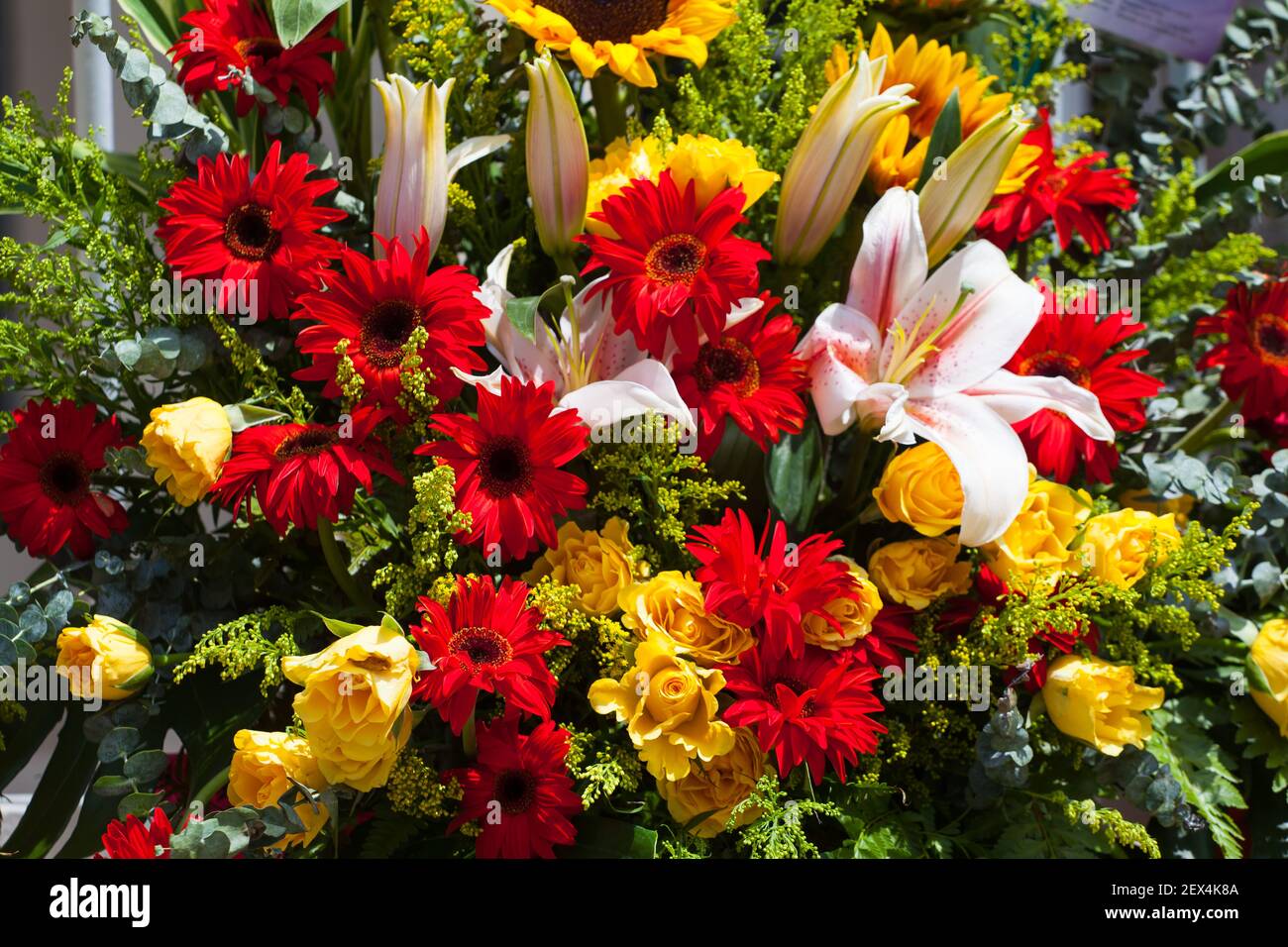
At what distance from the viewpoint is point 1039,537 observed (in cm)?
70

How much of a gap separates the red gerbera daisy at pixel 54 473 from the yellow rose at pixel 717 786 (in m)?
0.39

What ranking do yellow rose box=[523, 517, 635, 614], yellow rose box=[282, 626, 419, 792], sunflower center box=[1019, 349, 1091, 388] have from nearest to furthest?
yellow rose box=[282, 626, 419, 792]
yellow rose box=[523, 517, 635, 614]
sunflower center box=[1019, 349, 1091, 388]

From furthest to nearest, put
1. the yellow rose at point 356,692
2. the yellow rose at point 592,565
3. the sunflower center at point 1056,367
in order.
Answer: the sunflower center at point 1056,367 < the yellow rose at point 592,565 < the yellow rose at point 356,692

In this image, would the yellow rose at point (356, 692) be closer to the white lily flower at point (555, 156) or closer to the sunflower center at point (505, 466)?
the sunflower center at point (505, 466)

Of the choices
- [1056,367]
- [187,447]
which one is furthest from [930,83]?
[187,447]

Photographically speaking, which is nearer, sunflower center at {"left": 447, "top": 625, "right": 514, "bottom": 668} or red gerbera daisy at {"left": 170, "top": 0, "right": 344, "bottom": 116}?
sunflower center at {"left": 447, "top": 625, "right": 514, "bottom": 668}

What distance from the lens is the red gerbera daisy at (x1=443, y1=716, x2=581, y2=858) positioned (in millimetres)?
609

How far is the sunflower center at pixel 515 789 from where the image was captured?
0.62 m

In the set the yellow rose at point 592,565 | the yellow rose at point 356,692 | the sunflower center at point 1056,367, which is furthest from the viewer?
the sunflower center at point 1056,367

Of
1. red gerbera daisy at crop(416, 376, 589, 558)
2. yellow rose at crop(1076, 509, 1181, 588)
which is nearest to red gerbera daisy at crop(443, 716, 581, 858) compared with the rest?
red gerbera daisy at crop(416, 376, 589, 558)

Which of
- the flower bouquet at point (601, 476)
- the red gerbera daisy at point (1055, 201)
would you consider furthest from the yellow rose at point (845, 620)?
the red gerbera daisy at point (1055, 201)

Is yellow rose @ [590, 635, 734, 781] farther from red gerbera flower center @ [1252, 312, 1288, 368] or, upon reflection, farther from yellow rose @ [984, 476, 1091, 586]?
red gerbera flower center @ [1252, 312, 1288, 368]

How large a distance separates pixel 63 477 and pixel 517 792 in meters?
0.35

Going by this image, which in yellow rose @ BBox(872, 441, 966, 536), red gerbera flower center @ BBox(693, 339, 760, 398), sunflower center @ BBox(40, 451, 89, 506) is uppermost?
red gerbera flower center @ BBox(693, 339, 760, 398)
